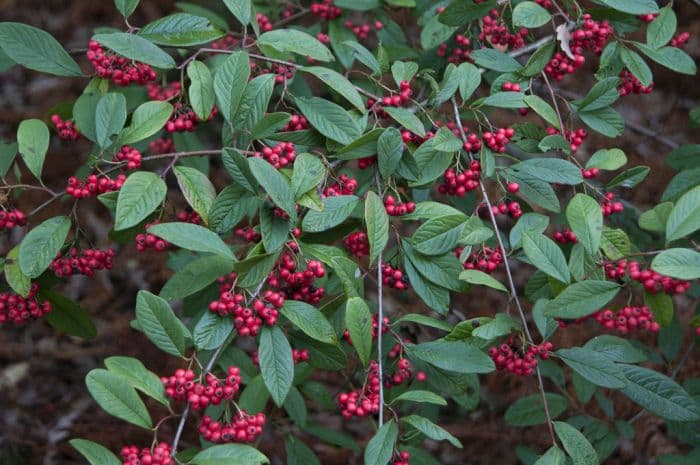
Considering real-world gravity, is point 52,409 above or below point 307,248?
below

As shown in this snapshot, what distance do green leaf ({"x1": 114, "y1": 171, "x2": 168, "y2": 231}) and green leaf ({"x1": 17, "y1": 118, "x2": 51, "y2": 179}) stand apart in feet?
1.12

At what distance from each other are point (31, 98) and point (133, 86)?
236cm

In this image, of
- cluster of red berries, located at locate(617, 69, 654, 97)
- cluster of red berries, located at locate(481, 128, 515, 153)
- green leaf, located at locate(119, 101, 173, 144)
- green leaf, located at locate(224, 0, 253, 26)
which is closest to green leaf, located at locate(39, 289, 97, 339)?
green leaf, located at locate(119, 101, 173, 144)

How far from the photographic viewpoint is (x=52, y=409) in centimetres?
378

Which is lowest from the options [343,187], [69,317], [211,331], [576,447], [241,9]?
[69,317]

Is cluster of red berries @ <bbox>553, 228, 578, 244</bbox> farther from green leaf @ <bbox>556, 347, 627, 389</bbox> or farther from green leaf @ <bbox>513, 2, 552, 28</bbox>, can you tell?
green leaf @ <bbox>513, 2, 552, 28</bbox>

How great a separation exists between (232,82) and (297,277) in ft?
1.51

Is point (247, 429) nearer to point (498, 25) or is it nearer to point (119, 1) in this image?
point (119, 1)

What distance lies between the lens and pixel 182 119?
1.96 m

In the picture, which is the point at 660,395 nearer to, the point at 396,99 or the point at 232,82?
the point at 396,99

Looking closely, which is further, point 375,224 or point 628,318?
point 628,318

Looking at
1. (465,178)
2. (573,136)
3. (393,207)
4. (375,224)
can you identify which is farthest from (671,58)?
(375,224)

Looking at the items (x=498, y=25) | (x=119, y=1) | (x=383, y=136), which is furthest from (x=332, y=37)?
(x=383, y=136)

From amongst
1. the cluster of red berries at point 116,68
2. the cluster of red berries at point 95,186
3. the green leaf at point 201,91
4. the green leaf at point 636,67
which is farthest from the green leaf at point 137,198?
the green leaf at point 636,67
